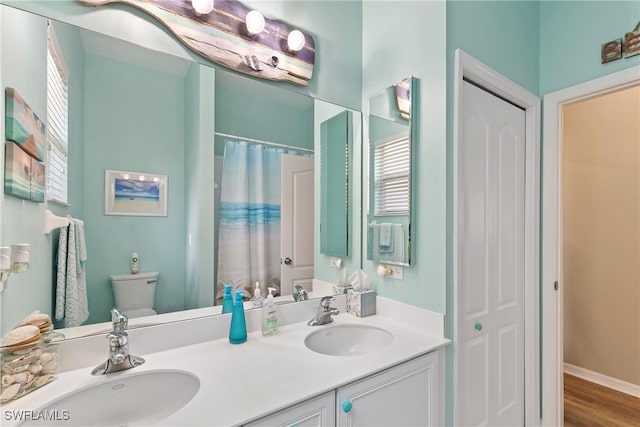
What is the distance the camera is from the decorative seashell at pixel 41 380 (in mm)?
874

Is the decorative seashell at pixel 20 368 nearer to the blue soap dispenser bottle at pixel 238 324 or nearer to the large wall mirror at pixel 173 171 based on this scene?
the large wall mirror at pixel 173 171

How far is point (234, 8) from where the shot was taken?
1344 mm

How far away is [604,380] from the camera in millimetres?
2451

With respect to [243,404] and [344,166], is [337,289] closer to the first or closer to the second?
[344,166]

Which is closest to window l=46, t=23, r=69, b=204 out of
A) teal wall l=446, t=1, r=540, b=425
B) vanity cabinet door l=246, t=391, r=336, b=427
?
vanity cabinet door l=246, t=391, r=336, b=427

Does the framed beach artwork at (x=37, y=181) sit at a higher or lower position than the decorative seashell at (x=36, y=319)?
higher

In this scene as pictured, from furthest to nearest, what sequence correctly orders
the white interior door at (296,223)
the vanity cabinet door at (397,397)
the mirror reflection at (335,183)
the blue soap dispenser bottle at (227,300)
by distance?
1. the mirror reflection at (335,183)
2. the white interior door at (296,223)
3. the blue soap dispenser bottle at (227,300)
4. the vanity cabinet door at (397,397)

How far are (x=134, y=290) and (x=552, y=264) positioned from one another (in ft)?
7.37

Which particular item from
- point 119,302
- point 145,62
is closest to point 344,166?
point 145,62

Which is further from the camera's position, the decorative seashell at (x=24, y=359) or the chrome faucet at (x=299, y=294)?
the chrome faucet at (x=299, y=294)

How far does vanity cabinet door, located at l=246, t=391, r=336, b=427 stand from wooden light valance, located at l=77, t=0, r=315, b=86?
1352 mm

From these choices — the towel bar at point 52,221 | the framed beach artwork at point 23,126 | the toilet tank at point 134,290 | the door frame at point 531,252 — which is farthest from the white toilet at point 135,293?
the door frame at point 531,252

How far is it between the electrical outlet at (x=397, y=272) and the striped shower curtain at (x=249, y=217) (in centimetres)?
60

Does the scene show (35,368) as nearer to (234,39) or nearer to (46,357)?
(46,357)
